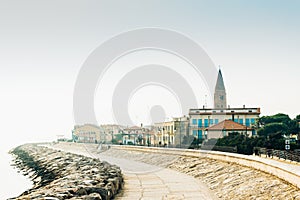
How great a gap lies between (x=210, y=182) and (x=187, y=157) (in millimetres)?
11528

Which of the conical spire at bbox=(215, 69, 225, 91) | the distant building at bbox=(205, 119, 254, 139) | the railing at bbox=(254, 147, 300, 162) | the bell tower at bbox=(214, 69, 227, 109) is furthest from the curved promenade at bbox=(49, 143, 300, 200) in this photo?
the conical spire at bbox=(215, 69, 225, 91)

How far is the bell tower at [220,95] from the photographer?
87500 millimetres

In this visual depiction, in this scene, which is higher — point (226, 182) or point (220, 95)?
point (220, 95)

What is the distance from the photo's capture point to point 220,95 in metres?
89.3

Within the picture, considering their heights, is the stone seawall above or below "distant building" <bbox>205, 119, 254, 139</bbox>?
below

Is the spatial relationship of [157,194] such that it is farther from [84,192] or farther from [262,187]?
[262,187]

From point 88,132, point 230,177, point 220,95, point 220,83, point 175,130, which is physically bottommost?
point 230,177

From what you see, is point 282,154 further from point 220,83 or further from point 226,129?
point 220,83

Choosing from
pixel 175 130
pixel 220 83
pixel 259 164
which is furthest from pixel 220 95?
pixel 259 164

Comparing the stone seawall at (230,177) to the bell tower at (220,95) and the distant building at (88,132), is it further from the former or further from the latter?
the distant building at (88,132)

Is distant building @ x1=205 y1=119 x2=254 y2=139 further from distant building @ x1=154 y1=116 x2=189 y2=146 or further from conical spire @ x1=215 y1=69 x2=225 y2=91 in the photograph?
conical spire @ x1=215 y1=69 x2=225 y2=91

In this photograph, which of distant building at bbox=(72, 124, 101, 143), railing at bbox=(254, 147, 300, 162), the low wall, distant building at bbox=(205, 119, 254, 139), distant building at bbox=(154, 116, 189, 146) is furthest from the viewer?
distant building at bbox=(72, 124, 101, 143)

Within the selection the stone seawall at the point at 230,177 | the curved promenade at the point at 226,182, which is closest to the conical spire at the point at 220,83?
the stone seawall at the point at 230,177

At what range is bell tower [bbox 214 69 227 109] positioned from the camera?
87.5 metres
